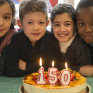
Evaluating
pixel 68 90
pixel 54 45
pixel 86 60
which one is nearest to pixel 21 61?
pixel 54 45

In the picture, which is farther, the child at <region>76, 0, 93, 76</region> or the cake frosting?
the child at <region>76, 0, 93, 76</region>

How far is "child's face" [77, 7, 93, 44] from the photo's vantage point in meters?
1.58

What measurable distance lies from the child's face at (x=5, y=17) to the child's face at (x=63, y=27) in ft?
1.40

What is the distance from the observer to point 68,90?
87 centimetres

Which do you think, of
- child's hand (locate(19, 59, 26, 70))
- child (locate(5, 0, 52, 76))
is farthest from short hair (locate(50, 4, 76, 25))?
child's hand (locate(19, 59, 26, 70))

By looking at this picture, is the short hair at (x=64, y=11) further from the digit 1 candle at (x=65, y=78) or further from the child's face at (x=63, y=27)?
the digit 1 candle at (x=65, y=78)

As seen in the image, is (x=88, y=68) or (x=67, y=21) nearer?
(x=88, y=68)

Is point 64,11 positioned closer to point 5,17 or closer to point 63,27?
point 63,27

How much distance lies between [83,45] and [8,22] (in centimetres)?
73

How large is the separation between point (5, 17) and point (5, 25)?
78mm

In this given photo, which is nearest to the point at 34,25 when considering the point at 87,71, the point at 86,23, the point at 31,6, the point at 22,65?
the point at 31,6

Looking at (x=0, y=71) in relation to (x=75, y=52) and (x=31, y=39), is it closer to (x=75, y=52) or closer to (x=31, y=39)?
(x=31, y=39)

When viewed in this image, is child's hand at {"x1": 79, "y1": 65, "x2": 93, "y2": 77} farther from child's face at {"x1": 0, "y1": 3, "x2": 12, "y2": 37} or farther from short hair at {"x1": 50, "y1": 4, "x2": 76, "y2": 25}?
child's face at {"x1": 0, "y1": 3, "x2": 12, "y2": 37}

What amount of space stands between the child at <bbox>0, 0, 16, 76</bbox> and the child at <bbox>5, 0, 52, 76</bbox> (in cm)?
9
